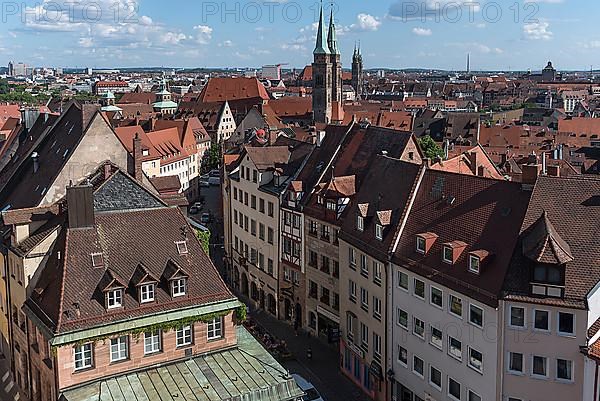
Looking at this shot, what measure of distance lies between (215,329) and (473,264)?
1256 centimetres

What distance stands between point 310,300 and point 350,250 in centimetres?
890

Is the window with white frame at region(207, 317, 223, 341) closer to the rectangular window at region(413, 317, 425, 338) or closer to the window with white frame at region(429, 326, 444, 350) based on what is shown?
the rectangular window at region(413, 317, 425, 338)

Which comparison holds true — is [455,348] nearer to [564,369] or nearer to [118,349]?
[564,369]

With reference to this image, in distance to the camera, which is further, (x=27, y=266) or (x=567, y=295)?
(x=27, y=266)

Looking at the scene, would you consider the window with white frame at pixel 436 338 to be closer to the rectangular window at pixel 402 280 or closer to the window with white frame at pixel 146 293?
the rectangular window at pixel 402 280

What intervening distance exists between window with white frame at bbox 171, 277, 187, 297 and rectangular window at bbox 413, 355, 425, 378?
13.2m

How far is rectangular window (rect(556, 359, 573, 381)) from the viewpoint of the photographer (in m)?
30.9

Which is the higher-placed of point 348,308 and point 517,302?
point 517,302

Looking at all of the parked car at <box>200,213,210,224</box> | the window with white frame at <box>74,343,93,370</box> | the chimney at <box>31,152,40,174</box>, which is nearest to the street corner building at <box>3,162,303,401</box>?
the window with white frame at <box>74,343,93,370</box>

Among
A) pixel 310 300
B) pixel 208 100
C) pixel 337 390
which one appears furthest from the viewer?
pixel 208 100

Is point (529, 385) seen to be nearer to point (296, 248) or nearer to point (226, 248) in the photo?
point (296, 248)

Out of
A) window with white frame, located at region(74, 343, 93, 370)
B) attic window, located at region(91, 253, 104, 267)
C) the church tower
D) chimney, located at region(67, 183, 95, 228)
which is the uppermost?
the church tower

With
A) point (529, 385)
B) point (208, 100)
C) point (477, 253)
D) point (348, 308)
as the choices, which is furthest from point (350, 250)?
point (208, 100)

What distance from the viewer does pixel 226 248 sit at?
67.8 meters
